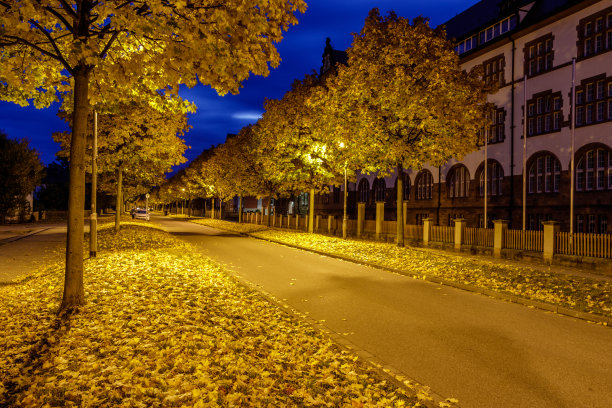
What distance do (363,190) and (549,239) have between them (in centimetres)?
2827

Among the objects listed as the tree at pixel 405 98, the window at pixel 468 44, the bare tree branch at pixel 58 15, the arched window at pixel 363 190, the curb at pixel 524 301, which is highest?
the window at pixel 468 44

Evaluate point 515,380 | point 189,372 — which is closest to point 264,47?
point 189,372

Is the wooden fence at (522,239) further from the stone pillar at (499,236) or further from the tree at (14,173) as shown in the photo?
the tree at (14,173)

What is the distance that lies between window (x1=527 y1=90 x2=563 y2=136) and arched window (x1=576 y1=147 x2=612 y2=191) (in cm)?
264

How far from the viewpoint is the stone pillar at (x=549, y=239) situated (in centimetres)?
1638

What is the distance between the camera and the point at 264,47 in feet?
24.3

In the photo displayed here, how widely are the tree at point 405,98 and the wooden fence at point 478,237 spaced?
3311 mm

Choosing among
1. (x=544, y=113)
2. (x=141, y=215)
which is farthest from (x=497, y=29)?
(x=141, y=215)

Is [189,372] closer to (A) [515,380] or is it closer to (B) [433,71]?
(A) [515,380]

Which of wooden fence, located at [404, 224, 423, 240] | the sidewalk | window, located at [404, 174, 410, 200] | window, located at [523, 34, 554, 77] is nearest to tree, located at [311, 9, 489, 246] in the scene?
wooden fence, located at [404, 224, 423, 240]

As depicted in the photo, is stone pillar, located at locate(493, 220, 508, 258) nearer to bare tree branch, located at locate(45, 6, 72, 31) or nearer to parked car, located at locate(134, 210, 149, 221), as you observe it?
bare tree branch, located at locate(45, 6, 72, 31)

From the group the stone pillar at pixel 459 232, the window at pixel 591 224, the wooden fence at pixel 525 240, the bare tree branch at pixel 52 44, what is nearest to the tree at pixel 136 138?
the bare tree branch at pixel 52 44

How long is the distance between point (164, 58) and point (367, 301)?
629 centimetres

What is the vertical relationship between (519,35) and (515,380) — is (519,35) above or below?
above
